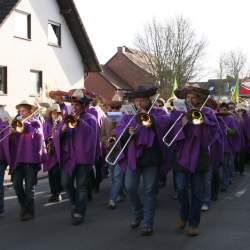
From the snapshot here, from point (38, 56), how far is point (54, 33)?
2.27 metres

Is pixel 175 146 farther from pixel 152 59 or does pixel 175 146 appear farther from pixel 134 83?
pixel 134 83

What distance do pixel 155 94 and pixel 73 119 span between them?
1296 millimetres

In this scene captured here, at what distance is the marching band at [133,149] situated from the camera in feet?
23.4

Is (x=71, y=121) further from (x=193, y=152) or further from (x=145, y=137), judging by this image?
(x=193, y=152)

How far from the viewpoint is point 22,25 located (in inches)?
987

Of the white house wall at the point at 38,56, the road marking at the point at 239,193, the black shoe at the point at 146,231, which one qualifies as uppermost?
the white house wall at the point at 38,56

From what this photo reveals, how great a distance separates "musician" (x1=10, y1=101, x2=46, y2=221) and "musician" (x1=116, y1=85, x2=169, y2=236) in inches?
64.6

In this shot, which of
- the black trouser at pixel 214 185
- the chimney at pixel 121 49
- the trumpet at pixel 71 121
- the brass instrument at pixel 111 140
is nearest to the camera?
the trumpet at pixel 71 121

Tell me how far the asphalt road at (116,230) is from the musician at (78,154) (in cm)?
40

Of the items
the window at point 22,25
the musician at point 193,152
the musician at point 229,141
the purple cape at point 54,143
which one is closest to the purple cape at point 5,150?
the purple cape at point 54,143

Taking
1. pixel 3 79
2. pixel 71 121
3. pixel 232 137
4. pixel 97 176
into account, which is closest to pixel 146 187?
pixel 71 121

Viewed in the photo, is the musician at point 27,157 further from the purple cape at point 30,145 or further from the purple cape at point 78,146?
the purple cape at point 78,146

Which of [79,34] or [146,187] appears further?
[79,34]

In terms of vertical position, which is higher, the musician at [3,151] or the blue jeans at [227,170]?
the musician at [3,151]
